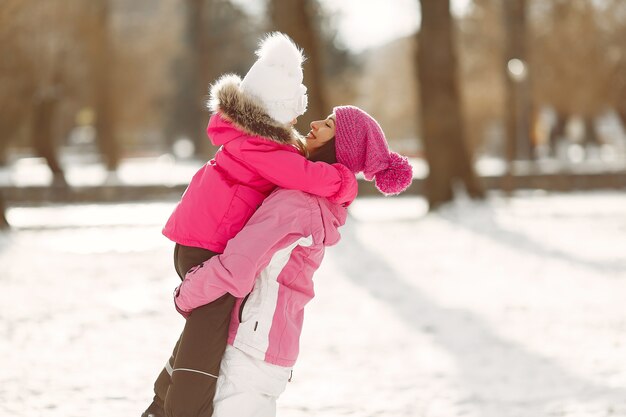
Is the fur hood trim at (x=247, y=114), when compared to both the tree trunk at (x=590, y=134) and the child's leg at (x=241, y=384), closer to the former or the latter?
the child's leg at (x=241, y=384)

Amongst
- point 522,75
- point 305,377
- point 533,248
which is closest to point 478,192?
point 533,248

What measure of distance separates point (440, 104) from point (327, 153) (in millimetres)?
12889

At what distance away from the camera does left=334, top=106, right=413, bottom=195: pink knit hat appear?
358 cm

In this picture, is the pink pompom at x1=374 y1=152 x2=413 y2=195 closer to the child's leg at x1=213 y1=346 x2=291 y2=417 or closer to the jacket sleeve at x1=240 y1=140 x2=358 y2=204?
the jacket sleeve at x1=240 y1=140 x2=358 y2=204

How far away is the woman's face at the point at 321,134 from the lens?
3.61 metres

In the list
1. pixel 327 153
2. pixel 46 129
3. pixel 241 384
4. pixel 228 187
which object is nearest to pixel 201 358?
pixel 241 384

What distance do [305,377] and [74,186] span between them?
17.8 meters

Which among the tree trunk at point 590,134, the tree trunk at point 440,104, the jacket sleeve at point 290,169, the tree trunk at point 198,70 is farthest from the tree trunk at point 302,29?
the tree trunk at point 590,134

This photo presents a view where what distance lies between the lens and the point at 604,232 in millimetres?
14000

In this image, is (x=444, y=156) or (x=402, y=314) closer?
(x=402, y=314)

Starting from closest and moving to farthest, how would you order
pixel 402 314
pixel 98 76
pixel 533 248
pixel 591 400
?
pixel 591 400 → pixel 402 314 → pixel 533 248 → pixel 98 76

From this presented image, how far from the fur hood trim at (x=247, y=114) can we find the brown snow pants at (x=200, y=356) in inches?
18.4

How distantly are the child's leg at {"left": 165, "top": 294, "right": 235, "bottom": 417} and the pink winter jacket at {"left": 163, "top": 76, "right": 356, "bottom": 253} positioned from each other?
23 cm

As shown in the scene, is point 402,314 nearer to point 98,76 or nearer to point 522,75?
point 522,75
